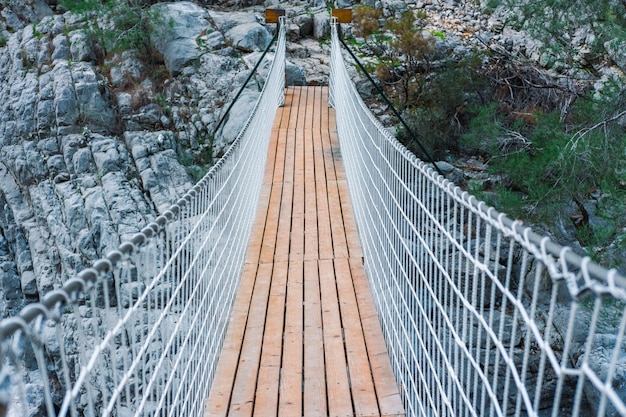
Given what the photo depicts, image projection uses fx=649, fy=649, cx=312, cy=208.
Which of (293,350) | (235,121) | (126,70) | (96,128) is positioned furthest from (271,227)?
(126,70)

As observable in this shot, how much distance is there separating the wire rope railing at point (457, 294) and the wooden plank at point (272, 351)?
0.48 meters

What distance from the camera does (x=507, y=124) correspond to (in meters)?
7.91

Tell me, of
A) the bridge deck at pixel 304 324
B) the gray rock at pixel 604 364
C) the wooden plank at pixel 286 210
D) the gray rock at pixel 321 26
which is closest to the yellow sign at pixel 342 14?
the wooden plank at pixel 286 210

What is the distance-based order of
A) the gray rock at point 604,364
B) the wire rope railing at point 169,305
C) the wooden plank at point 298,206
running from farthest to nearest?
the gray rock at point 604,364 → the wooden plank at point 298,206 → the wire rope railing at point 169,305

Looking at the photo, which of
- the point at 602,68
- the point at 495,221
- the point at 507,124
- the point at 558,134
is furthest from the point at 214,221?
the point at 602,68

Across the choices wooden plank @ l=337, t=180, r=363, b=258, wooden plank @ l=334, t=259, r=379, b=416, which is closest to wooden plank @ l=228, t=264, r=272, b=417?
wooden plank @ l=334, t=259, r=379, b=416

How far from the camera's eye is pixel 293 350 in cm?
286

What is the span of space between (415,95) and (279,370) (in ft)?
22.7

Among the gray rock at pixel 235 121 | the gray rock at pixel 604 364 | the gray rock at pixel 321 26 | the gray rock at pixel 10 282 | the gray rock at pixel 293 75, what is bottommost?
the gray rock at pixel 10 282

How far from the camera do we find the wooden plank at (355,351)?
247 cm

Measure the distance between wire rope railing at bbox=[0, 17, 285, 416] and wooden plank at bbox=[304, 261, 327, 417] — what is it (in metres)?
0.39

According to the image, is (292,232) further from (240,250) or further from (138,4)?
(138,4)

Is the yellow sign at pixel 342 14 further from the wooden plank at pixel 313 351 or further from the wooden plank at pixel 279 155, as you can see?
the wooden plank at pixel 313 351

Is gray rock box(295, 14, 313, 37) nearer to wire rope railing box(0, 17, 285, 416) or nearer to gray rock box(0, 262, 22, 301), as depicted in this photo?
wire rope railing box(0, 17, 285, 416)
